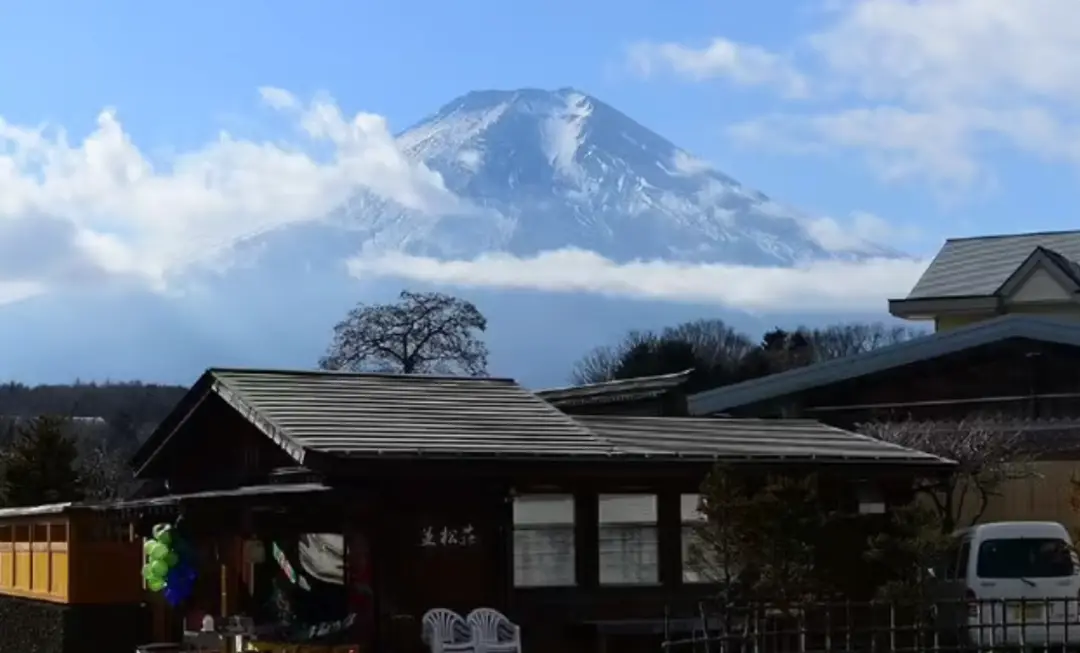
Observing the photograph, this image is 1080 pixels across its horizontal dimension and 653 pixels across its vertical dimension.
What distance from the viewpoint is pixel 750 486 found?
16594mm

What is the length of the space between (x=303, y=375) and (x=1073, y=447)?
1302 centimetres

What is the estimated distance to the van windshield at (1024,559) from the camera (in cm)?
1912

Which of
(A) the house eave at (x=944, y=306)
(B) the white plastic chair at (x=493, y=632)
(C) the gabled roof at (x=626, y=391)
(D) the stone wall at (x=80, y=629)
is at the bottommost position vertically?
(D) the stone wall at (x=80, y=629)

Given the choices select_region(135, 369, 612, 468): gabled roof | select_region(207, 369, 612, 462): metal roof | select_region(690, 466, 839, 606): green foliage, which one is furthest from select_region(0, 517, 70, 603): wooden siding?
select_region(690, 466, 839, 606): green foliage

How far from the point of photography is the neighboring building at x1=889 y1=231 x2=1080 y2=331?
33562mm

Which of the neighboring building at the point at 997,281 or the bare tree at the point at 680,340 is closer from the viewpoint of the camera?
the neighboring building at the point at 997,281

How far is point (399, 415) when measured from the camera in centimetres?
1872

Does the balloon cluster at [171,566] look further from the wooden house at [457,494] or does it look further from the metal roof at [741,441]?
the metal roof at [741,441]

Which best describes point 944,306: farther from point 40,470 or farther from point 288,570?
point 288,570

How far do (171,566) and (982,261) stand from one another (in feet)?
73.5

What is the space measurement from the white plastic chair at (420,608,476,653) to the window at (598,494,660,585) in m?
2.34

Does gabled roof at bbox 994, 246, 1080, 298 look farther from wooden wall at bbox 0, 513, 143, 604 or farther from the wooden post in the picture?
the wooden post

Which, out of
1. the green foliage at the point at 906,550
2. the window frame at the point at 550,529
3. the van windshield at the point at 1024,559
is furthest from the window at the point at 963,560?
the window frame at the point at 550,529

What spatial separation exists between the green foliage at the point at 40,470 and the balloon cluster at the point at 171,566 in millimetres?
15411
